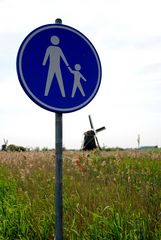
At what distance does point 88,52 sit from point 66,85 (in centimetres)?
45

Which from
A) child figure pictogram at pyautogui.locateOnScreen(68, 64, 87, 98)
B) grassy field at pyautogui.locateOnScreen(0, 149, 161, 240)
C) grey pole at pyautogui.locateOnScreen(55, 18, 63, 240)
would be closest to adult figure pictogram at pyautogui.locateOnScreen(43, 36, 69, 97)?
child figure pictogram at pyautogui.locateOnScreen(68, 64, 87, 98)

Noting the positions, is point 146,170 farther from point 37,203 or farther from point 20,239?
point 20,239

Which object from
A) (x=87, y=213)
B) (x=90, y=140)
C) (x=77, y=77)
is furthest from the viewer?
(x=90, y=140)

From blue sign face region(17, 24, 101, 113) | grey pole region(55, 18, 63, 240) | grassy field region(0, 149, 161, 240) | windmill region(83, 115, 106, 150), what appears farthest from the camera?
windmill region(83, 115, 106, 150)

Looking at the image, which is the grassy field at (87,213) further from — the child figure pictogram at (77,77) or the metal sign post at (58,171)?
the child figure pictogram at (77,77)

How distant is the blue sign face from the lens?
430 centimetres

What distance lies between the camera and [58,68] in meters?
4.40

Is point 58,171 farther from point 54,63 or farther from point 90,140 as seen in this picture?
point 90,140

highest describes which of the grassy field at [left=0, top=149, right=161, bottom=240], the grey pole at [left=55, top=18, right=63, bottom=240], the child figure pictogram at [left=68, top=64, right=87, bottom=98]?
the child figure pictogram at [left=68, top=64, right=87, bottom=98]

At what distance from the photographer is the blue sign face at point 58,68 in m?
4.30

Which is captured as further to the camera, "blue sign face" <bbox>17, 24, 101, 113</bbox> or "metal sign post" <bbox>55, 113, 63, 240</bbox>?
"metal sign post" <bbox>55, 113, 63, 240</bbox>

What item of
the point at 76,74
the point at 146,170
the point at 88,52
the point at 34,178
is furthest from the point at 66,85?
the point at 146,170

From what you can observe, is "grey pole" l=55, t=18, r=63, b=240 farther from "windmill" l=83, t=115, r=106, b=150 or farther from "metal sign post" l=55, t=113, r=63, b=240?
"windmill" l=83, t=115, r=106, b=150

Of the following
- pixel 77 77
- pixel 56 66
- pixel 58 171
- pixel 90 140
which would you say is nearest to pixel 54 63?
pixel 56 66
